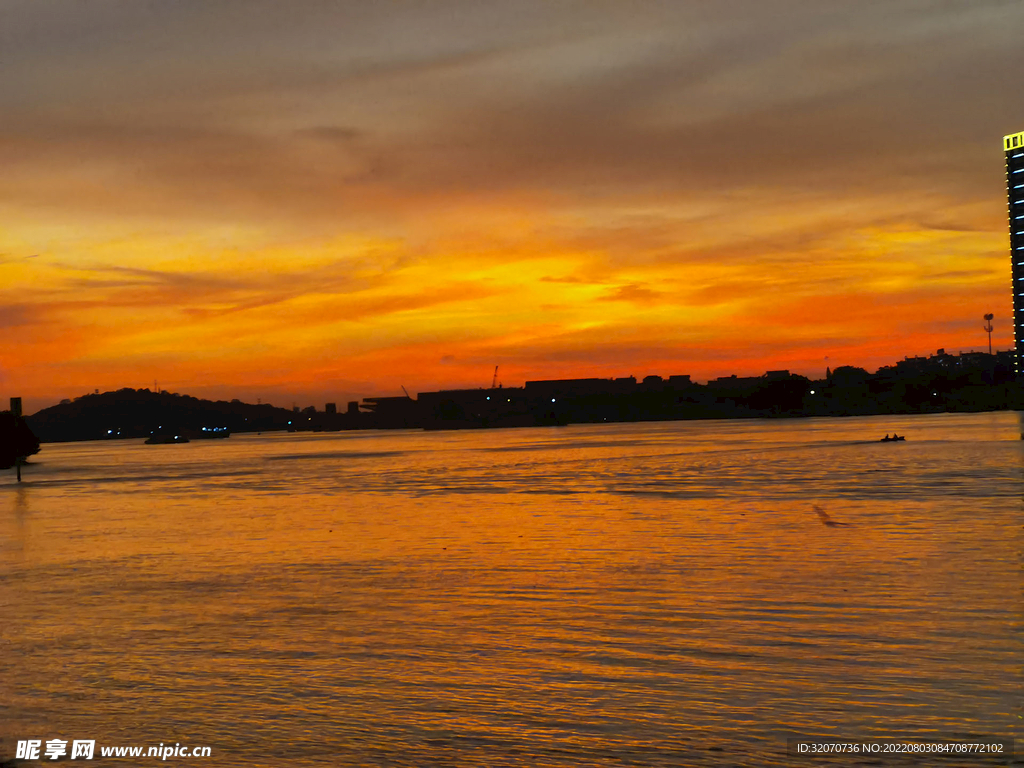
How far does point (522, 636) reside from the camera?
14.5m

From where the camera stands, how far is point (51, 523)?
3791cm

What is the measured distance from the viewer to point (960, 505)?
33.8m

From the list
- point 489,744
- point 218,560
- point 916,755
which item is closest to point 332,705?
point 489,744

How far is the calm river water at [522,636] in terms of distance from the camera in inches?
389

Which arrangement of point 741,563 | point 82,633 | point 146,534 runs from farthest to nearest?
1. point 146,534
2. point 741,563
3. point 82,633

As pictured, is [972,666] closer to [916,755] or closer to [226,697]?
[916,755]

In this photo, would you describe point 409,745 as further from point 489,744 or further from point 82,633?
point 82,633

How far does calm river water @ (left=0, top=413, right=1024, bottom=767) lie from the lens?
9883 millimetres

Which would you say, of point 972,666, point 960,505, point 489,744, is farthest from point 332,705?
point 960,505

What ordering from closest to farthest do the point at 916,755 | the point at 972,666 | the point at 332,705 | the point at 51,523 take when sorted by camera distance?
the point at 916,755 < the point at 332,705 < the point at 972,666 < the point at 51,523

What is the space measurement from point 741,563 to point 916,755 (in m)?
12.6

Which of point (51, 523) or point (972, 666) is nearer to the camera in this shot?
point (972, 666)

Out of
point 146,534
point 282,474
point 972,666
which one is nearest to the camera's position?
point 972,666

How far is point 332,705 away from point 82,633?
6346 millimetres
